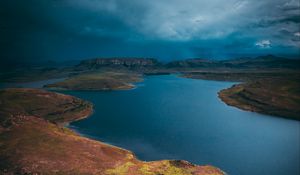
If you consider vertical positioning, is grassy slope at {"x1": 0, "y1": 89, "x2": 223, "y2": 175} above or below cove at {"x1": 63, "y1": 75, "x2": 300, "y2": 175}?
above

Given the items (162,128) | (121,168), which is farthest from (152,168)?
(162,128)

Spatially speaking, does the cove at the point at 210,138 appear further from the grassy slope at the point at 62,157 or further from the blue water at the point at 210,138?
the grassy slope at the point at 62,157

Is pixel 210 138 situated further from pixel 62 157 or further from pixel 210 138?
pixel 62 157

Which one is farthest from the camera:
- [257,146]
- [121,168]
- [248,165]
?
[257,146]

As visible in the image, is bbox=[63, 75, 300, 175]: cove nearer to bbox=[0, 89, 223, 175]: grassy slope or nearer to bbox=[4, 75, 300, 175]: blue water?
bbox=[4, 75, 300, 175]: blue water

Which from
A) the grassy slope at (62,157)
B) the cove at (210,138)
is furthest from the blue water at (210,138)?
the grassy slope at (62,157)

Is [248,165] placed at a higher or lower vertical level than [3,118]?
lower

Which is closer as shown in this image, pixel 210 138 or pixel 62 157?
pixel 62 157

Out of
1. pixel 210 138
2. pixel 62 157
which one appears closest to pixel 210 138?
pixel 210 138

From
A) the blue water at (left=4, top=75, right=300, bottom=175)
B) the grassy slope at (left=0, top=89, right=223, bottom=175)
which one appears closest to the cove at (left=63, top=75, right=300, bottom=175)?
the blue water at (left=4, top=75, right=300, bottom=175)

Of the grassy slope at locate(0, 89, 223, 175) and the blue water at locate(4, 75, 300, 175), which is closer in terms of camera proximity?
the grassy slope at locate(0, 89, 223, 175)

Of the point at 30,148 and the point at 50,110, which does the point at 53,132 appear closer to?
the point at 30,148
